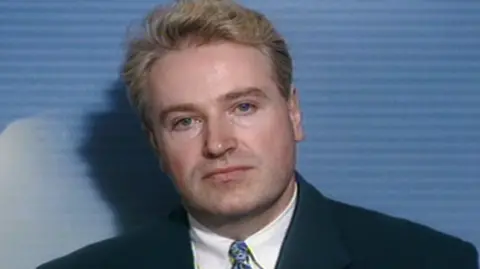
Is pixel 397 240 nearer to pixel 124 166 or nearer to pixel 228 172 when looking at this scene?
pixel 228 172

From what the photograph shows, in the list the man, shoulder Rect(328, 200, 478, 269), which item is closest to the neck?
the man

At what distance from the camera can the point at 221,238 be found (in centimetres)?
136

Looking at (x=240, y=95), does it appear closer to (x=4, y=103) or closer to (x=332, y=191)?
(x=332, y=191)

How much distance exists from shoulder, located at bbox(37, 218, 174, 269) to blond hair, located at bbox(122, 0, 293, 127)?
0.18 metres

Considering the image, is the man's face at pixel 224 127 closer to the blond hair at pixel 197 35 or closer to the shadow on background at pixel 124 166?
the blond hair at pixel 197 35

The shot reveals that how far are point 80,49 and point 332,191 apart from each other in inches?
18.4

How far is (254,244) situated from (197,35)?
0.99 feet

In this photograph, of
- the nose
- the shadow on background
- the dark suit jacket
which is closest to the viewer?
the nose

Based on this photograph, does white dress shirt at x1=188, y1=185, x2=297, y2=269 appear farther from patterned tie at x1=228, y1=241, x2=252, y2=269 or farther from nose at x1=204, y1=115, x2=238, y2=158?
nose at x1=204, y1=115, x2=238, y2=158

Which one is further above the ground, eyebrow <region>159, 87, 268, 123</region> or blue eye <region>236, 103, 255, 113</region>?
eyebrow <region>159, 87, 268, 123</region>

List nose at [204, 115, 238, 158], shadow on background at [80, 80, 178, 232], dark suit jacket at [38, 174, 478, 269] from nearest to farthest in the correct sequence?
nose at [204, 115, 238, 158] < dark suit jacket at [38, 174, 478, 269] < shadow on background at [80, 80, 178, 232]

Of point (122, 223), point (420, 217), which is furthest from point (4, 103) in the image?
point (420, 217)

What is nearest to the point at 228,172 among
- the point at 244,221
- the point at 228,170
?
the point at 228,170

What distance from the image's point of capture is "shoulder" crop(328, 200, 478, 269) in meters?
1.38
